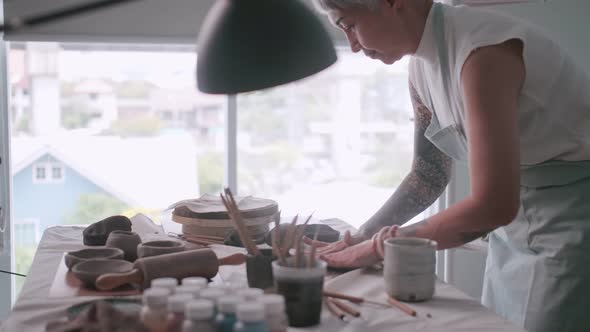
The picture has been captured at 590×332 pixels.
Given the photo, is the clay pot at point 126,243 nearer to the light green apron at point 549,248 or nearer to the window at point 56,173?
the light green apron at point 549,248

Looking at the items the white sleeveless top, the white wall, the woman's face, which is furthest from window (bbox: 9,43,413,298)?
the white sleeveless top

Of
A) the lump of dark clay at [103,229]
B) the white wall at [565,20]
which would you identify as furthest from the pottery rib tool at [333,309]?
the white wall at [565,20]

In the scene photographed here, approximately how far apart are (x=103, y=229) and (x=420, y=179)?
848mm

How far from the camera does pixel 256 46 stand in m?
1.12

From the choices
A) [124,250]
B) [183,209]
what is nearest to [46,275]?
[124,250]

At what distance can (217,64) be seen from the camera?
1152 millimetres

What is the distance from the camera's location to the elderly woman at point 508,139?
1.24 m

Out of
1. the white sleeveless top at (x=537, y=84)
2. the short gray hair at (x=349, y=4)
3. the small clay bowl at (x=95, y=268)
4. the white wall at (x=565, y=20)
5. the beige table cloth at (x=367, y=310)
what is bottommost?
the beige table cloth at (x=367, y=310)

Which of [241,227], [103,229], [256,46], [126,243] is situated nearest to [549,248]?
[241,227]

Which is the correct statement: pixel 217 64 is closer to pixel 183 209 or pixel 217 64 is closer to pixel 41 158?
pixel 183 209

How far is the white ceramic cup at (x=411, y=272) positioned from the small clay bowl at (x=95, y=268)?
1.72ft

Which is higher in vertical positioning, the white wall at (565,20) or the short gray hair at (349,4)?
the white wall at (565,20)

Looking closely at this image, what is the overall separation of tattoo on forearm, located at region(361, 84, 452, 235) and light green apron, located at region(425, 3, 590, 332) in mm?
226

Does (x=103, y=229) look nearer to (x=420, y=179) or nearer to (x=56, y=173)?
(x=420, y=179)
